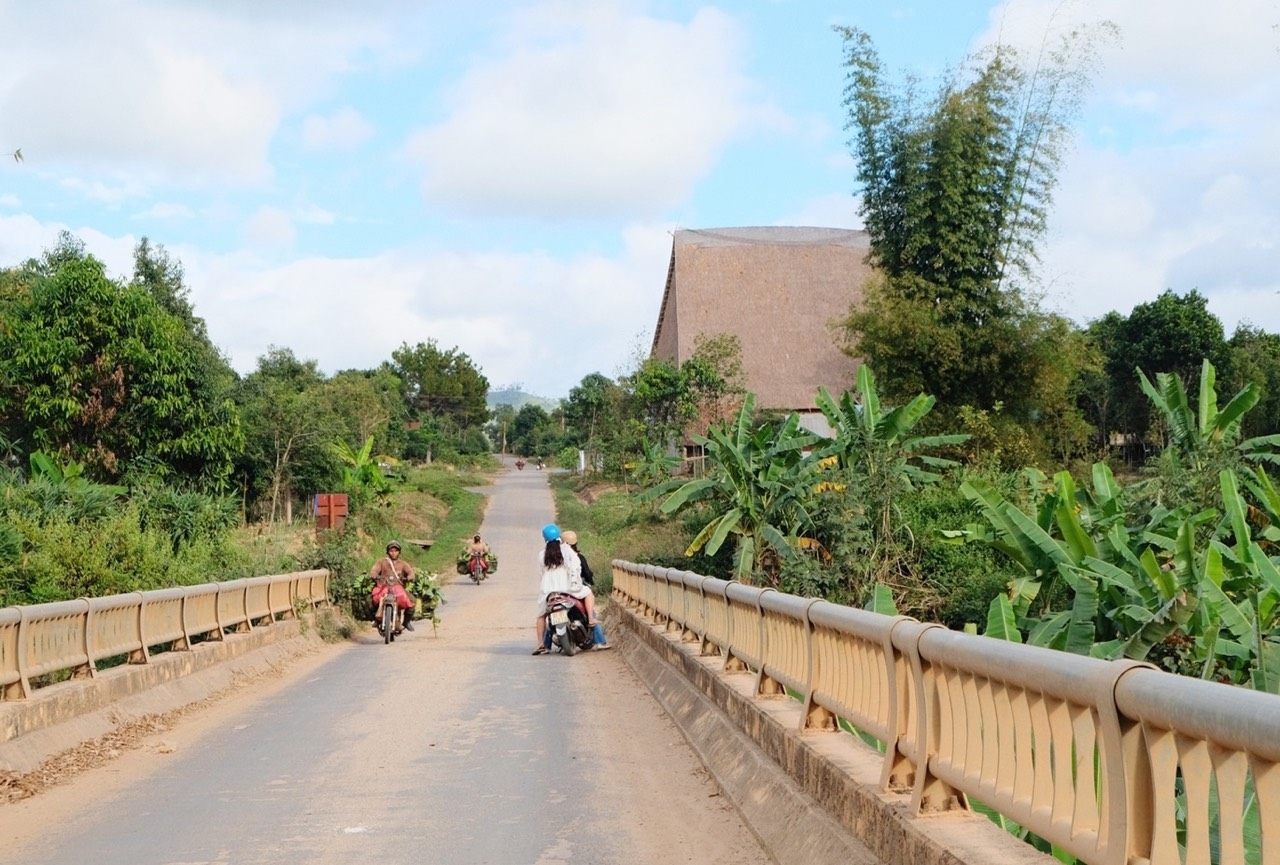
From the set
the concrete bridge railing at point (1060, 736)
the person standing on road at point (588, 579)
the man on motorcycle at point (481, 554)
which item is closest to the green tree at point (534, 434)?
the man on motorcycle at point (481, 554)

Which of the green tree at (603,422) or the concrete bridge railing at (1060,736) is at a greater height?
the green tree at (603,422)

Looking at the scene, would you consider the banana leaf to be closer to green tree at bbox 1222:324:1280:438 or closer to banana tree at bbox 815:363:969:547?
banana tree at bbox 815:363:969:547

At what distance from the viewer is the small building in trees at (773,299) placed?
59969 mm

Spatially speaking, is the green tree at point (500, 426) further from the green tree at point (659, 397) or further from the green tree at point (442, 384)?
the green tree at point (659, 397)

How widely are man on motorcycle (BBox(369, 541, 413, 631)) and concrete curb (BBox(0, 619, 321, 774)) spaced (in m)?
3.04

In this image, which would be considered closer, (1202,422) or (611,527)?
(1202,422)

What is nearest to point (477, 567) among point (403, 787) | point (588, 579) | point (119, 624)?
point (588, 579)

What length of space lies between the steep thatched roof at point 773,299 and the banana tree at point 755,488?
33.6 meters

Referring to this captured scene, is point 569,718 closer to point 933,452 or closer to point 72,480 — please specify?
point 72,480

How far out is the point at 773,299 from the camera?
62.2 m

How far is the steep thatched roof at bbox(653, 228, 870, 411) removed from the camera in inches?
2362

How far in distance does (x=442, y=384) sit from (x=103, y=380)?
272ft

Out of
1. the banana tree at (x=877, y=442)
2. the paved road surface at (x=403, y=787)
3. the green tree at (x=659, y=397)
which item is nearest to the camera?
the paved road surface at (x=403, y=787)

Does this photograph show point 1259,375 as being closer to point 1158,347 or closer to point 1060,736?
point 1158,347
